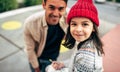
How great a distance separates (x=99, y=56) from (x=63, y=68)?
0.66 metres

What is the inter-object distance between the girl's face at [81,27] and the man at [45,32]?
0.42 meters

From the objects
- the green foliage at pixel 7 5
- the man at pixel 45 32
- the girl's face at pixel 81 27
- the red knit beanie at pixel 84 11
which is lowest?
the green foliage at pixel 7 5

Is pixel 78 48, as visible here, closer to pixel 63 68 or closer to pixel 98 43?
pixel 98 43

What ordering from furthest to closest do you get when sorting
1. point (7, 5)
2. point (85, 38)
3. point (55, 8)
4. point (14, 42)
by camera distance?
point (7, 5), point (14, 42), point (55, 8), point (85, 38)

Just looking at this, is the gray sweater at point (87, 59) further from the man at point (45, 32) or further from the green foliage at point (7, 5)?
the green foliage at point (7, 5)

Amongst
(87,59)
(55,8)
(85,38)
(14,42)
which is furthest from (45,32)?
(14,42)

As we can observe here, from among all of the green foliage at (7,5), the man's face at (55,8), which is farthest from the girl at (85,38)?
the green foliage at (7,5)

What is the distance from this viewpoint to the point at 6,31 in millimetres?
5367

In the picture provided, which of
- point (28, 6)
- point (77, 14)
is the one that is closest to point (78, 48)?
point (77, 14)

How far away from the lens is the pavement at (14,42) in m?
4.03

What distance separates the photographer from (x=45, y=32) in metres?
2.36

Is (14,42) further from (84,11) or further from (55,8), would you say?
(84,11)

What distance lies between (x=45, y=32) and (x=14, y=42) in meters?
2.70

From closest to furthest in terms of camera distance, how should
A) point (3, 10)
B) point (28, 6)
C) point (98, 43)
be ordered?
point (98, 43) → point (3, 10) → point (28, 6)
